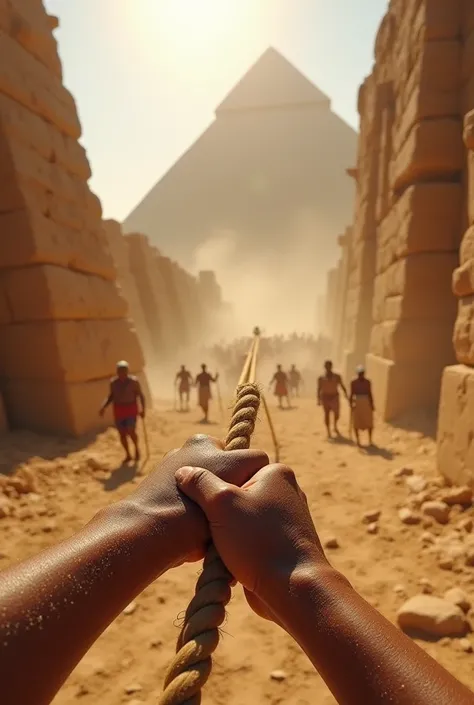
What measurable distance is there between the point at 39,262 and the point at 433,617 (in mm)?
5776

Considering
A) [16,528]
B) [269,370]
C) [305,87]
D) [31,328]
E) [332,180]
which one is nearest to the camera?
[16,528]

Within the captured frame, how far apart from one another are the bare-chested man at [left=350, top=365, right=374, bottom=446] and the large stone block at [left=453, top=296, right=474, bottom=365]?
238cm

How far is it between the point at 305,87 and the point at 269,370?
102297 millimetres

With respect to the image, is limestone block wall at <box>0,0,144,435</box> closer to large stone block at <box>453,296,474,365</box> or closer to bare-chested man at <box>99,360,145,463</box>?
bare-chested man at <box>99,360,145,463</box>

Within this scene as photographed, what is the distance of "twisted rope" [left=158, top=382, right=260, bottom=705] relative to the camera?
81 centimetres

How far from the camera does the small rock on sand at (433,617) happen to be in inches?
98.0

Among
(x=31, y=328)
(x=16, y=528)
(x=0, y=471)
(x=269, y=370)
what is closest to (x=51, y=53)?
(x=31, y=328)

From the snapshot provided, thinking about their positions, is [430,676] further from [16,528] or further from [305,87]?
[305,87]

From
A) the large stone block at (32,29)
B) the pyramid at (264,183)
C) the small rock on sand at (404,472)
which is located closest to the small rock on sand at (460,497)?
the small rock on sand at (404,472)

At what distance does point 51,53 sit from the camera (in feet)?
24.0

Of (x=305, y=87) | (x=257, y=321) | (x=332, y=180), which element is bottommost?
(x=257, y=321)

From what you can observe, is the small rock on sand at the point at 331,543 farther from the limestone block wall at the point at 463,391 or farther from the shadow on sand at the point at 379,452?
the shadow on sand at the point at 379,452

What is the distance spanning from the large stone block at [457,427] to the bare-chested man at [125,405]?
139 inches

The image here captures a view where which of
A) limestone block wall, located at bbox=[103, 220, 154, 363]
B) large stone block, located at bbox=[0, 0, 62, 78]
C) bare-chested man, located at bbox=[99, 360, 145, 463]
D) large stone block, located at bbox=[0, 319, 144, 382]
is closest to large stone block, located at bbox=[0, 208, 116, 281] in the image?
large stone block, located at bbox=[0, 319, 144, 382]
